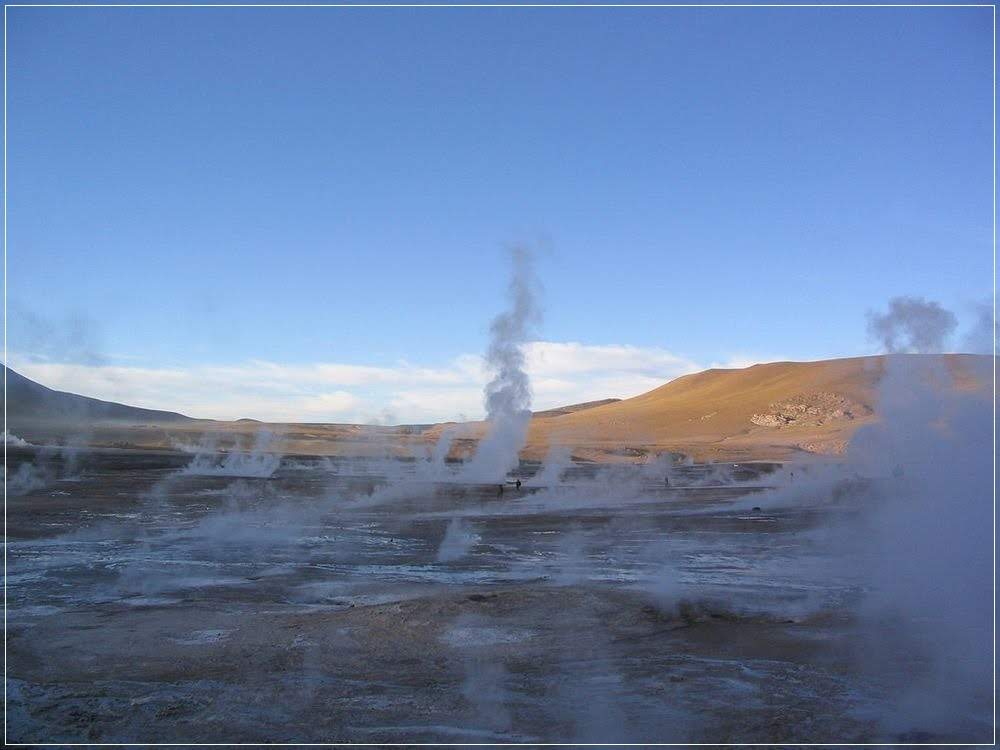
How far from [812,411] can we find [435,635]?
86936 millimetres

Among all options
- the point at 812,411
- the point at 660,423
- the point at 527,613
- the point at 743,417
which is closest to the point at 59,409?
the point at 660,423

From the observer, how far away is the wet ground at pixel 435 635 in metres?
8.33

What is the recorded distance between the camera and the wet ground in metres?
8.33

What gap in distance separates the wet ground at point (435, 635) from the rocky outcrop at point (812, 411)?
65470 mm

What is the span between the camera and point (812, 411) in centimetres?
9062

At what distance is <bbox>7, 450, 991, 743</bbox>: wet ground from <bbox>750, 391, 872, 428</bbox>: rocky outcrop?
215 ft

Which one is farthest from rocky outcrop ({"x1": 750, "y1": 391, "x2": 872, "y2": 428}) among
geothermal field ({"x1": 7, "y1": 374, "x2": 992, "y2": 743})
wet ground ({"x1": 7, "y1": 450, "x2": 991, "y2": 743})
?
wet ground ({"x1": 7, "y1": 450, "x2": 991, "y2": 743})

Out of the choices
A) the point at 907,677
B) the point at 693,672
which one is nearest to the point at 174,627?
the point at 693,672

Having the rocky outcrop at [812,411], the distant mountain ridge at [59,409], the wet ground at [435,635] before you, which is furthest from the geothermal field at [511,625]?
the distant mountain ridge at [59,409]

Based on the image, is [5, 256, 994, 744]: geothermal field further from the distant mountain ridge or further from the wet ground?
the distant mountain ridge

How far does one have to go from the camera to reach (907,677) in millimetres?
9891

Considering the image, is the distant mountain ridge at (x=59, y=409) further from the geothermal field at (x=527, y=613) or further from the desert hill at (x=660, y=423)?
the geothermal field at (x=527, y=613)

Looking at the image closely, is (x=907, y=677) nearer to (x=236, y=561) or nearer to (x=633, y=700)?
(x=633, y=700)

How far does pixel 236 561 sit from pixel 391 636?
27.7 ft
